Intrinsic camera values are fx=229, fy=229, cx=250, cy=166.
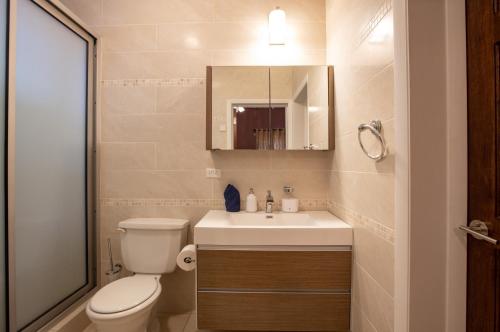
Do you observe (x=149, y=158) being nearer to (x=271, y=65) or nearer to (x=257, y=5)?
(x=271, y=65)

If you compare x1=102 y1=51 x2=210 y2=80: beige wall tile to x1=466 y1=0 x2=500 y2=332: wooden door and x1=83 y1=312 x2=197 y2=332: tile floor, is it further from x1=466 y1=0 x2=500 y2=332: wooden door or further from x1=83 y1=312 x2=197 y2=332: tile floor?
x1=83 y1=312 x2=197 y2=332: tile floor

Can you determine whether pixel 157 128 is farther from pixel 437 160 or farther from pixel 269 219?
pixel 437 160

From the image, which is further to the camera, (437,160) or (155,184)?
(155,184)

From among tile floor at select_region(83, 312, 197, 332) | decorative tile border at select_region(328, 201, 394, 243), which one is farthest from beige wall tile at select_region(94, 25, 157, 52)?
tile floor at select_region(83, 312, 197, 332)

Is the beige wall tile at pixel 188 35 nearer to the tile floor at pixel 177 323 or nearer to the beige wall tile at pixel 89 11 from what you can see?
the beige wall tile at pixel 89 11

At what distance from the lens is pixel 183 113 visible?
165 centimetres

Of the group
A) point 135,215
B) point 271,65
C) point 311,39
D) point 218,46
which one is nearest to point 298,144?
point 271,65

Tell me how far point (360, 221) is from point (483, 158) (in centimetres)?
53

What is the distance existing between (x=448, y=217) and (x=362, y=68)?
2.31 feet

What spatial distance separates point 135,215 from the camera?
1650 mm

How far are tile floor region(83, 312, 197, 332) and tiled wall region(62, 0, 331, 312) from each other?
0.64 feet

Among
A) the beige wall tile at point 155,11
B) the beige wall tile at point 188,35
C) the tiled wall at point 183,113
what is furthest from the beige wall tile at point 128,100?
the beige wall tile at point 155,11

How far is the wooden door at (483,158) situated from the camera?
2.15 ft

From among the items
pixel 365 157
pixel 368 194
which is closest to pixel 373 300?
pixel 368 194
